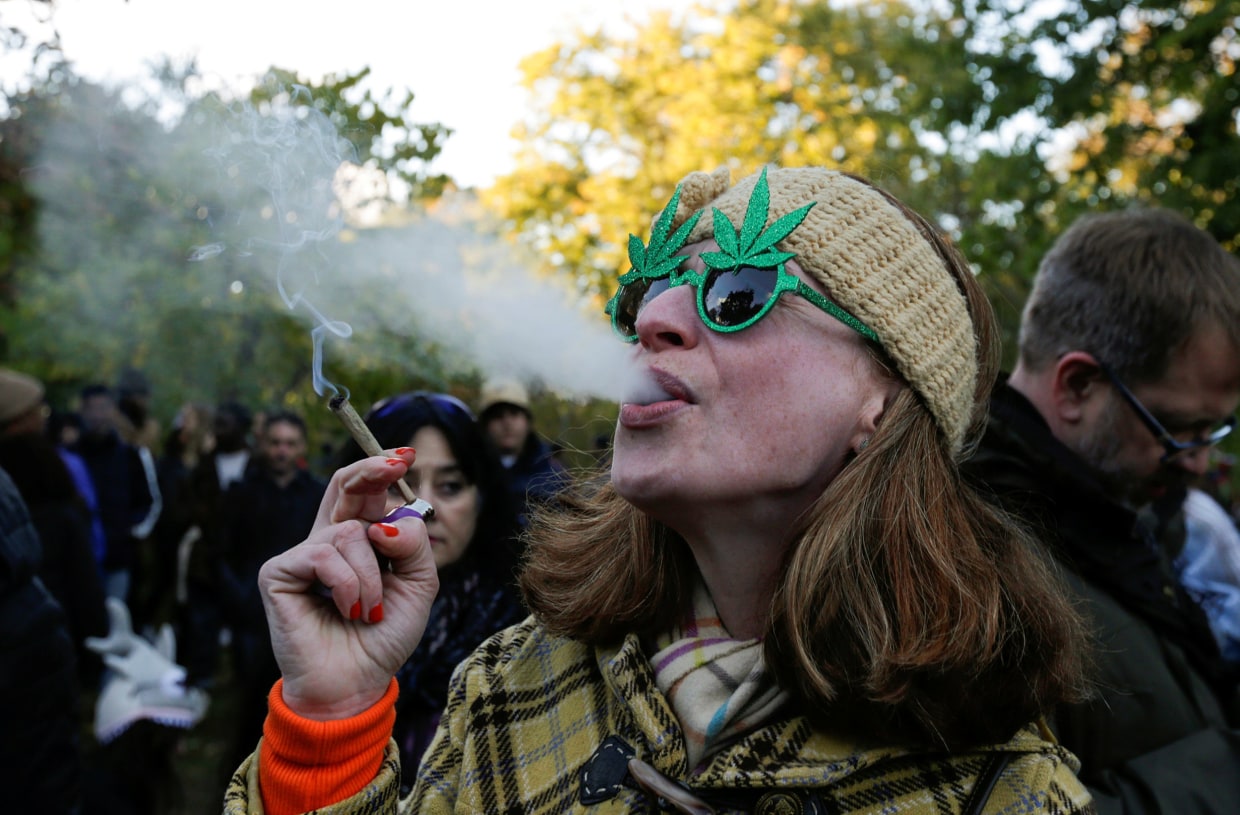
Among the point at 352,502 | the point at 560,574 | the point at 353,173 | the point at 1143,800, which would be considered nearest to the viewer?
the point at 352,502

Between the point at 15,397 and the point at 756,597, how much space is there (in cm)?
484

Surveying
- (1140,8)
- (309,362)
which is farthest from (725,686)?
(1140,8)

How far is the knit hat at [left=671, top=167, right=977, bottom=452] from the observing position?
1873mm

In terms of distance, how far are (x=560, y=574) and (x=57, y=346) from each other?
741cm

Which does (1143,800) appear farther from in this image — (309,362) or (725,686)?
(309,362)

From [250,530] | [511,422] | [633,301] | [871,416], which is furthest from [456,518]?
[250,530]

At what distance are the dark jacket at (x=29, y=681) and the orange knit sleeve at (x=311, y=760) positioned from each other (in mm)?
2205

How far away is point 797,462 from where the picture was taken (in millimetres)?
1801

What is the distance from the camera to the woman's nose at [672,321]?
6.06 feet

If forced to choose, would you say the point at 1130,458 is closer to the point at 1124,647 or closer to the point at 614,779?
the point at 1124,647

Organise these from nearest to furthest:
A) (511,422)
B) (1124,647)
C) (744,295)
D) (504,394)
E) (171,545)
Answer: (744,295), (1124,647), (504,394), (511,422), (171,545)

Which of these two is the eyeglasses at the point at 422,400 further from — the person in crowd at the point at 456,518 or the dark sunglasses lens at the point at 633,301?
the dark sunglasses lens at the point at 633,301

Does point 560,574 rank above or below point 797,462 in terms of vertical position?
below

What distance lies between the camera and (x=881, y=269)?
75.1 inches
